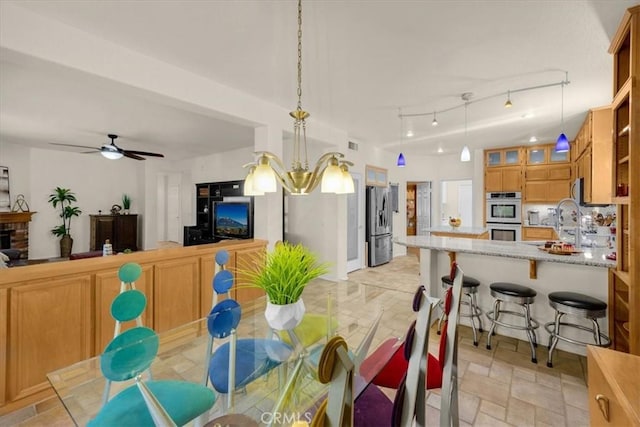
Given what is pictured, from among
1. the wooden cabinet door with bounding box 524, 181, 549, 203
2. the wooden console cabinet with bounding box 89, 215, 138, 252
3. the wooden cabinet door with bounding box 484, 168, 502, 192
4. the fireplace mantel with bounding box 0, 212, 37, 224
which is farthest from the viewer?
the wooden console cabinet with bounding box 89, 215, 138, 252

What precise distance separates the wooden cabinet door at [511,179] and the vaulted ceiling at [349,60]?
5.25ft

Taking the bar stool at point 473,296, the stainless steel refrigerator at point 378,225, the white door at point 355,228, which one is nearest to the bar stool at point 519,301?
the bar stool at point 473,296

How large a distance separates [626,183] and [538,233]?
4.44m

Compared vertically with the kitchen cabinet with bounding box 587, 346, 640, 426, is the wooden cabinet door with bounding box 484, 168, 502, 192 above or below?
above

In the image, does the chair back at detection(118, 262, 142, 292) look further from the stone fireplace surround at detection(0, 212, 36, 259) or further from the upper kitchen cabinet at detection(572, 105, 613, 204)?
the stone fireplace surround at detection(0, 212, 36, 259)

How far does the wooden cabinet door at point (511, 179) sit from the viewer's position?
244 inches

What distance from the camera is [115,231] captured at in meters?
7.35

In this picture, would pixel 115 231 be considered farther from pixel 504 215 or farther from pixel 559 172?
pixel 559 172

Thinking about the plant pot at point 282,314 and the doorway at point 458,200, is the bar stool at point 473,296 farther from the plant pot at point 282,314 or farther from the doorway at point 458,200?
the doorway at point 458,200

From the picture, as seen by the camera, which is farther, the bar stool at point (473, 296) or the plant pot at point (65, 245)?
the plant pot at point (65, 245)

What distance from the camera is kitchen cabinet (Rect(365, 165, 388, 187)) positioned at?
612cm

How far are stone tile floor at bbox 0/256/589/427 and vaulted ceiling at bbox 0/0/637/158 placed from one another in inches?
92.7

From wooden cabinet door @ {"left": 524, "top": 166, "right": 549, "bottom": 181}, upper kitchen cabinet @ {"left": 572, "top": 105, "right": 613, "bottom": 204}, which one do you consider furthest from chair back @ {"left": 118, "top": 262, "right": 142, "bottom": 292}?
wooden cabinet door @ {"left": 524, "top": 166, "right": 549, "bottom": 181}

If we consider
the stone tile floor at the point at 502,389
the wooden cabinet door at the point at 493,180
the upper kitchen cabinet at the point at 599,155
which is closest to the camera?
the stone tile floor at the point at 502,389
